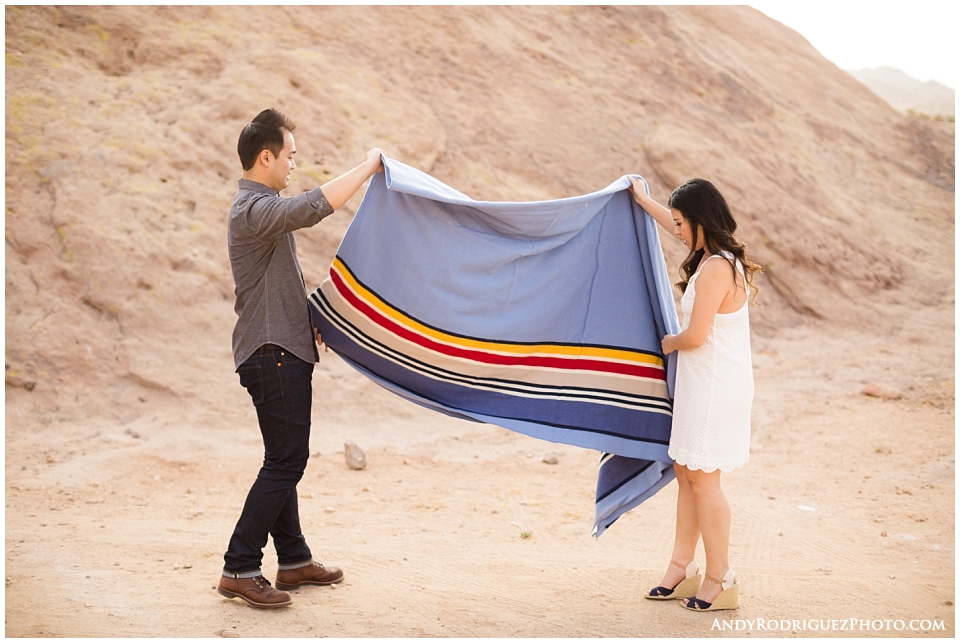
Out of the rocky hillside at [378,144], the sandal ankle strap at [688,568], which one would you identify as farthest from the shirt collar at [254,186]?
the rocky hillside at [378,144]

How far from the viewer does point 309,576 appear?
365 cm

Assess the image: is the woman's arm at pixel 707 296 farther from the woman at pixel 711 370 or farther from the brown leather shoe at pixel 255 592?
the brown leather shoe at pixel 255 592

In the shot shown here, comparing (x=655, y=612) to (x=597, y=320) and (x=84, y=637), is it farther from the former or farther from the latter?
(x=84, y=637)

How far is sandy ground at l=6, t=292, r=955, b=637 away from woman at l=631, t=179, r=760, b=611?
389 mm

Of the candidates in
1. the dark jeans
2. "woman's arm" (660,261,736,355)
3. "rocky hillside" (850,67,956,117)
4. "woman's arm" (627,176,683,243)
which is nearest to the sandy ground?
the dark jeans

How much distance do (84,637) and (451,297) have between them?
6.75 ft

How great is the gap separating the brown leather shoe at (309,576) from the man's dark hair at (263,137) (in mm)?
1848

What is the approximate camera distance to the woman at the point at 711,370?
10.6 ft

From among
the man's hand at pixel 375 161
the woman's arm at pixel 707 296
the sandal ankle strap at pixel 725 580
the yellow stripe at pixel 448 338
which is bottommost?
the sandal ankle strap at pixel 725 580

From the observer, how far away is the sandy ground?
3.39m

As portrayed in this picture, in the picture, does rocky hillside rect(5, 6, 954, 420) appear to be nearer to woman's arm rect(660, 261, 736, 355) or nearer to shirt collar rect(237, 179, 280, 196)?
shirt collar rect(237, 179, 280, 196)

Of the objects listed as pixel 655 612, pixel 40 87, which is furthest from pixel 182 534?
pixel 40 87

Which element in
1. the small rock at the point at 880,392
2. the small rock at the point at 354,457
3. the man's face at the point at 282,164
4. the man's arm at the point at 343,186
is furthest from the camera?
the small rock at the point at 880,392

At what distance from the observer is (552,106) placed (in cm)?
1102
